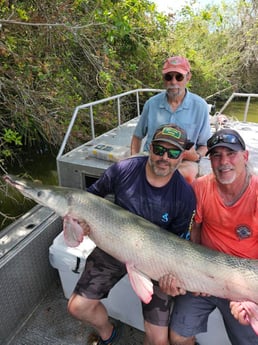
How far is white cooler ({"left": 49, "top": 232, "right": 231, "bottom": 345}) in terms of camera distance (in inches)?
93.3

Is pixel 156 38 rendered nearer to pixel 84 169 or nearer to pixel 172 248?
pixel 84 169

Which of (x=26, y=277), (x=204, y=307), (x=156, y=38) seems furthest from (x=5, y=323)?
(x=156, y=38)

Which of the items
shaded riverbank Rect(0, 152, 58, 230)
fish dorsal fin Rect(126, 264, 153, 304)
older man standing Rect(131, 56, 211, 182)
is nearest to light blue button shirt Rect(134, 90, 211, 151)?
older man standing Rect(131, 56, 211, 182)

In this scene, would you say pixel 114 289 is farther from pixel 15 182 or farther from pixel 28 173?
pixel 28 173

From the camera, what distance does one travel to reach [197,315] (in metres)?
2.12

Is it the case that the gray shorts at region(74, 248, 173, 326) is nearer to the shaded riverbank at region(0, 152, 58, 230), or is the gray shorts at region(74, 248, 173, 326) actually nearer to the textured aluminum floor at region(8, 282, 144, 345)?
the textured aluminum floor at region(8, 282, 144, 345)

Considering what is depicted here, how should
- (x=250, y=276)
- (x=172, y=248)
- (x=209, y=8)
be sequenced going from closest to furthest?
1. (x=250, y=276)
2. (x=172, y=248)
3. (x=209, y=8)

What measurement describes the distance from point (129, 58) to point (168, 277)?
854 cm

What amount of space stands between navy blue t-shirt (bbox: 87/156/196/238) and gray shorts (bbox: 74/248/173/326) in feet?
1.49

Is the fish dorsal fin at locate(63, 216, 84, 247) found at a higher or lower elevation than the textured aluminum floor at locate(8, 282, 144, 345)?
higher


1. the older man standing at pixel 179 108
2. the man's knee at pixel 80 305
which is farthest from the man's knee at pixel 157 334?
the older man standing at pixel 179 108

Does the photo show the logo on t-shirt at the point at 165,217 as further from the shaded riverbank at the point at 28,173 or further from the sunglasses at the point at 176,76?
the shaded riverbank at the point at 28,173

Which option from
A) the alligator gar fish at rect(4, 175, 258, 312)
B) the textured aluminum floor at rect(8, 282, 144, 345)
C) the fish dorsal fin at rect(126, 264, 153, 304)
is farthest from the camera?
the textured aluminum floor at rect(8, 282, 144, 345)

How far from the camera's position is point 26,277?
2574 millimetres
